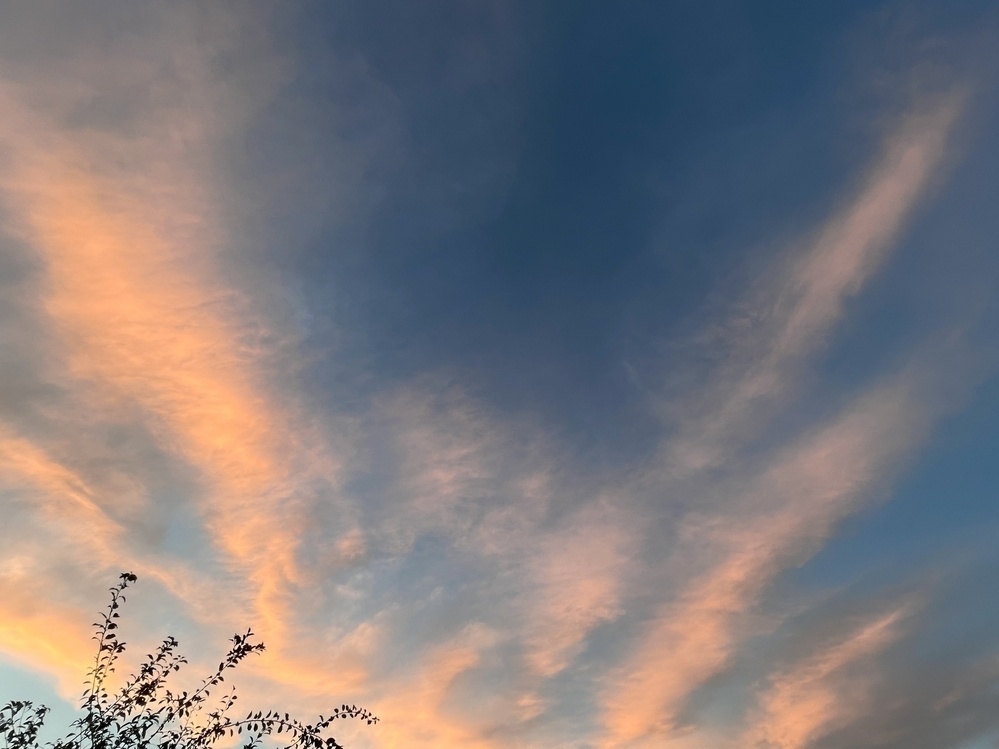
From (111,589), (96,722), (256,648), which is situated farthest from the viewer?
(256,648)

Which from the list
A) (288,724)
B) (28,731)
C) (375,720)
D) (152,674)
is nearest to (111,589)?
(152,674)

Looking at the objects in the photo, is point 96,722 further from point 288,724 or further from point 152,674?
point 288,724

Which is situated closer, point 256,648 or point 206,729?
point 206,729

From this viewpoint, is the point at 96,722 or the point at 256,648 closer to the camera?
Answer: the point at 96,722

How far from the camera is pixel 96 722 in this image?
1573cm

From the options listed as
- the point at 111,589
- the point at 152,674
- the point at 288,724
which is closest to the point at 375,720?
the point at 288,724

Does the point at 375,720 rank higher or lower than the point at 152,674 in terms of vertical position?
lower

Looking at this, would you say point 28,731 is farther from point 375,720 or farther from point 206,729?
point 375,720

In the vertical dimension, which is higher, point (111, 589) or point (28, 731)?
point (111, 589)

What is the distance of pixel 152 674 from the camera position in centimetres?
1706

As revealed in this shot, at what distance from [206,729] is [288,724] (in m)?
2.00

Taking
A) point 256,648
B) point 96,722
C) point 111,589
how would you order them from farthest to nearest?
1. point 256,648
2. point 111,589
3. point 96,722

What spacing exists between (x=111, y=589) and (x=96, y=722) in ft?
10.2

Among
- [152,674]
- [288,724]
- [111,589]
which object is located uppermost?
[111,589]
